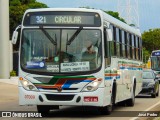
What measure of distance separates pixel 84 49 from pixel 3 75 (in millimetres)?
24963

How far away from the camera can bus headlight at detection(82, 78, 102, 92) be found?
15.1 metres

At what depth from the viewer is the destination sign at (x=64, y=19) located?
614 inches

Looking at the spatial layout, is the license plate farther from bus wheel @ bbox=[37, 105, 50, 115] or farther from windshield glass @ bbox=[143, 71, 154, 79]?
windshield glass @ bbox=[143, 71, 154, 79]

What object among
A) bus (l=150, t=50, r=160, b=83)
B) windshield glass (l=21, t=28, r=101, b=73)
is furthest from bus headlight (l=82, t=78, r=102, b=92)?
bus (l=150, t=50, r=160, b=83)

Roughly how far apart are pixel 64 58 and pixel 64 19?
3.82ft

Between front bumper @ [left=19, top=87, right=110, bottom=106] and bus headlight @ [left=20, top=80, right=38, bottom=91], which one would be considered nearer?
front bumper @ [left=19, top=87, right=110, bottom=106]

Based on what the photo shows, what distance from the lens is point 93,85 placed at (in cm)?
1516

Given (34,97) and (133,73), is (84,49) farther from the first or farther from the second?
(133,73)

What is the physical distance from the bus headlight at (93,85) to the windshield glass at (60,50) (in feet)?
1.22

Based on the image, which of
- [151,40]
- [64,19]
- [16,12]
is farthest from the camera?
[151,40]

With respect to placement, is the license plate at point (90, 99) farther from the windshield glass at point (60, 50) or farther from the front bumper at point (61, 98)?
the windshield glass at point (60, 50)

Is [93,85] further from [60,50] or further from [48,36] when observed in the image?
[48,36]

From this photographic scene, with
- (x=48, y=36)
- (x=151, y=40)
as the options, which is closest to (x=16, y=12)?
(x=48, y=36)

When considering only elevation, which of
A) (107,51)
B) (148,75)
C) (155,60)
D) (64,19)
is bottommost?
(148,75)
